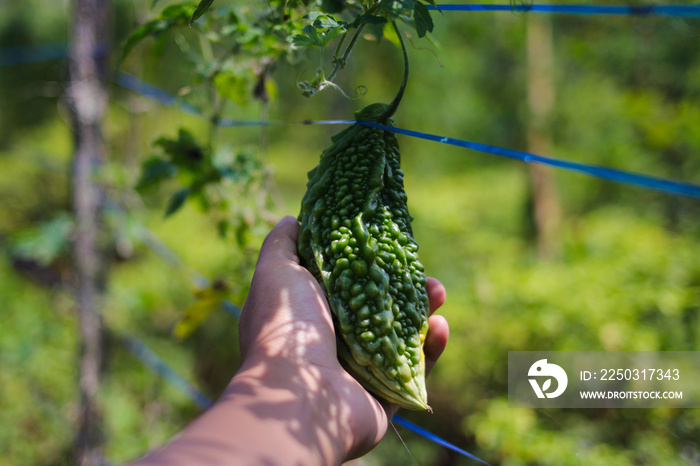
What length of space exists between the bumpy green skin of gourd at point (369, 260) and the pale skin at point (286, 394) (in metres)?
0.04

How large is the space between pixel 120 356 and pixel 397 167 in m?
3.17

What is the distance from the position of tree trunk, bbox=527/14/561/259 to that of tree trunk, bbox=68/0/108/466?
3.88m

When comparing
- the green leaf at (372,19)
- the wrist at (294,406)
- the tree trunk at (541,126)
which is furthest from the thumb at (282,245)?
the tree trunk at (541,126)

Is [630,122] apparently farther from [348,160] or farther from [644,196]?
[348,160]

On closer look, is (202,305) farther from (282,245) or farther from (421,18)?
(421,18)

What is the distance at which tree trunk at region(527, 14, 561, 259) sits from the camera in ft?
16.0

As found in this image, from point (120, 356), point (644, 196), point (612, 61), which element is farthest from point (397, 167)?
point (612, 61)

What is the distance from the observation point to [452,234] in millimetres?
3742

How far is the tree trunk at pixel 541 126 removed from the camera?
4.88 metres

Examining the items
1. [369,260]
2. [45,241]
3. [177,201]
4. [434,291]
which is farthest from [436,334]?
[45,241]

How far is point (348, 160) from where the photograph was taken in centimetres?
89

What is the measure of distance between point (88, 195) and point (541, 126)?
4.27m

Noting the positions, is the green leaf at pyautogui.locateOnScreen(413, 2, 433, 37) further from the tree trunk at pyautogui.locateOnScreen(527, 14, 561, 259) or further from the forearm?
the tree trunk at pyautogui.locateOnScreen(527, 14, 561, 259)

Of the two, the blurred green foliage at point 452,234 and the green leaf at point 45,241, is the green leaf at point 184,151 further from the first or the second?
the green leaf at point 45,241
